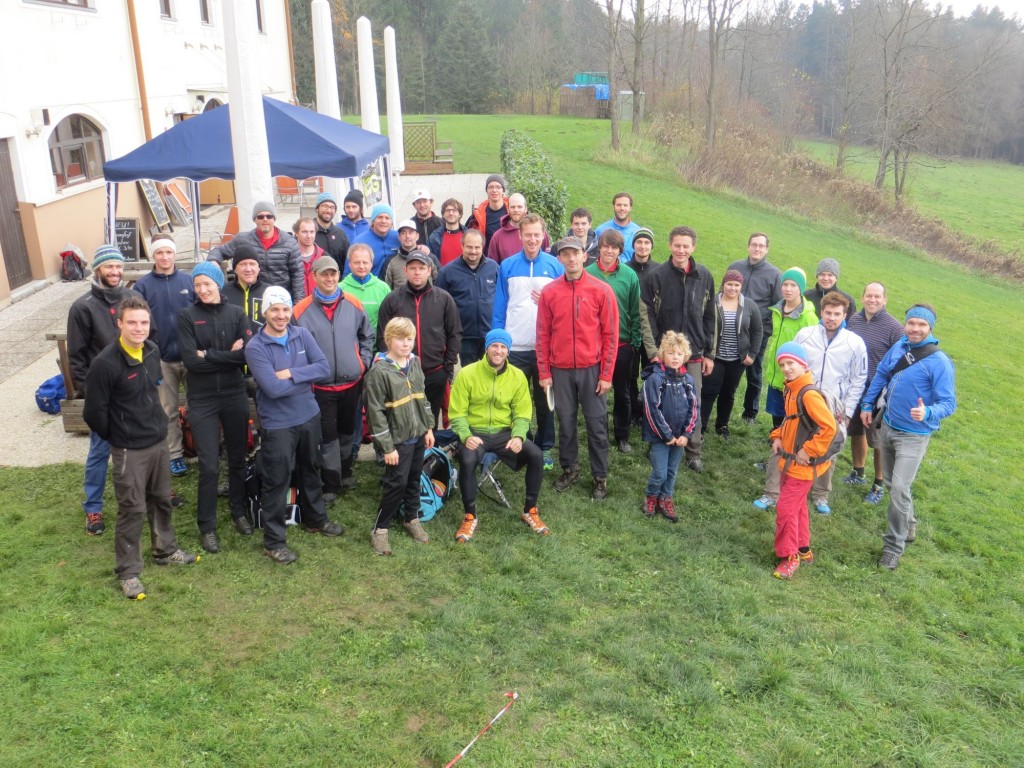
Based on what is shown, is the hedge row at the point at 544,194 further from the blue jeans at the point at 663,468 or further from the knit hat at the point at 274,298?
the knit hat at the point at 274,298

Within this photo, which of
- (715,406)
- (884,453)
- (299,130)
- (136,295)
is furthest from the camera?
(299,130)

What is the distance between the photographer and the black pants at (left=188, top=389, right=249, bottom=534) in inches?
209

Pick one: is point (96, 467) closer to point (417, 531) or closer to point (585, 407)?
point (417, 531)

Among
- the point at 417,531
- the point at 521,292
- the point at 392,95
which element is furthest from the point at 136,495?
the point at 392,95

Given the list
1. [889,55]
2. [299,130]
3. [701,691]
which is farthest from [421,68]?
[701,691]

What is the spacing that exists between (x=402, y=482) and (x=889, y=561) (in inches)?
150

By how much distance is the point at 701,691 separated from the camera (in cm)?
436

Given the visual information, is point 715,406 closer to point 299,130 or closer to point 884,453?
point 884,453

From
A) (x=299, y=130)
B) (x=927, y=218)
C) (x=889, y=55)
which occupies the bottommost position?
(x=927, y=218)

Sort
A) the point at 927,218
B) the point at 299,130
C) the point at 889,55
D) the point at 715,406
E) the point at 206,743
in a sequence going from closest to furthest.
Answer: the point at 206,743, the point at 715,406, the point at 299,130, the point at 927,218, the point at 889,55

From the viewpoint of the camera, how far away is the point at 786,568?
5656mm

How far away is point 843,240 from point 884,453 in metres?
18.7

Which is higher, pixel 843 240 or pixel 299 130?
pixel 299 130

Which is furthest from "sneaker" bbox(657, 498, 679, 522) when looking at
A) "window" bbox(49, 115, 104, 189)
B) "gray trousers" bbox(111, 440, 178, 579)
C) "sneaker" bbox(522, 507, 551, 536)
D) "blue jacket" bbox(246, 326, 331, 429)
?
"window" bbox(49, 115, 104, 189)
